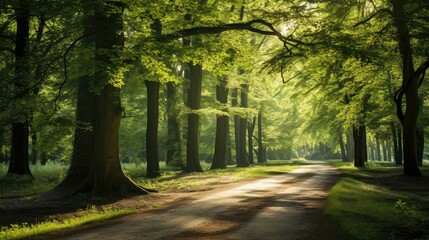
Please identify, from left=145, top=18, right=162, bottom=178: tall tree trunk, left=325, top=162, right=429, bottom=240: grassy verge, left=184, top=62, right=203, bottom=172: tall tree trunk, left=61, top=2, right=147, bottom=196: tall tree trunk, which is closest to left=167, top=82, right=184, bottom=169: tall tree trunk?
left=184, top=62, right=203, bottom=172: tall tree trunk

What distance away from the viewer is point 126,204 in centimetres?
1282

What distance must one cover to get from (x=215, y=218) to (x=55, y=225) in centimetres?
373

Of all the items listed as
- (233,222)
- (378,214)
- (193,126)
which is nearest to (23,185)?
(193,126)

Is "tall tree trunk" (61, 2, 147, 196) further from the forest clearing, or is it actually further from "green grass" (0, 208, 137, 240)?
"green grass" (0, 208, 137, 240)

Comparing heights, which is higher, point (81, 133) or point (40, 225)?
point (81, 133)

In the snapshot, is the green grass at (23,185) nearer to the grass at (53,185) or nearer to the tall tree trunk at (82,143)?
the grass at (53,185)

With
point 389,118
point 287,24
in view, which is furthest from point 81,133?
point 389,118

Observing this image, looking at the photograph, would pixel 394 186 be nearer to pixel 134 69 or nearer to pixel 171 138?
pixel 134 69

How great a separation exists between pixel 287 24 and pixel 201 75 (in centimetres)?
1255

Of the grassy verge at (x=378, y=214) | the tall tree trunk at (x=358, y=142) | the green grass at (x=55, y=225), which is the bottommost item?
the grassy verge at (x=378, y=214)

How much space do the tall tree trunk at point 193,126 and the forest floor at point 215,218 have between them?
39.9 feet

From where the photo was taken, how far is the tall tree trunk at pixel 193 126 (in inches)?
1080

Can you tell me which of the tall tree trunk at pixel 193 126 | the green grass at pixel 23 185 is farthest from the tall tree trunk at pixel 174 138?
the green grass at pixel 23 185

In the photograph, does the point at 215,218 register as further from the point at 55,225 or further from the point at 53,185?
the point at 53,185
